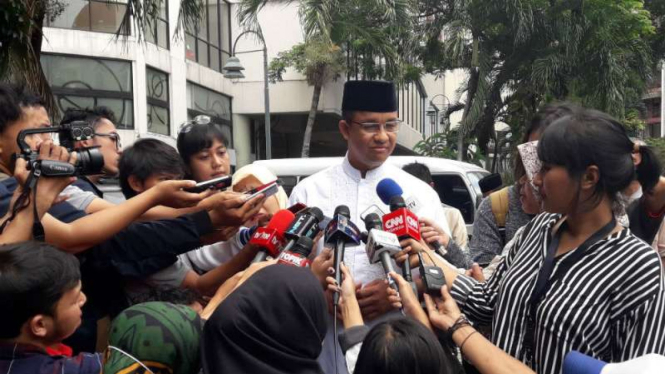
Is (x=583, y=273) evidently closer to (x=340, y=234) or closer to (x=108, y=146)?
(x=340, y=234)

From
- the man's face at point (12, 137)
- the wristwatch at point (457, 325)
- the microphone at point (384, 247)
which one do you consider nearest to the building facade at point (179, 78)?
the man's face at point (12, 137)

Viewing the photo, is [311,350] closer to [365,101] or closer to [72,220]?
[72,220]

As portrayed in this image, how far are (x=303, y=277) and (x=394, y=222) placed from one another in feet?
2.27

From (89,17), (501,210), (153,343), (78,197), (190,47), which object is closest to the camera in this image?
(153,343)

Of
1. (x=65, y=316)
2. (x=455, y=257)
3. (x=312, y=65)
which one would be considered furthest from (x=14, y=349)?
(x=312, y=65)

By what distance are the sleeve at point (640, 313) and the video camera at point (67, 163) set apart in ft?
5.63

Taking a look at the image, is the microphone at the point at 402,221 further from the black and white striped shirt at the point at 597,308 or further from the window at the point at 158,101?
the window at the point at 158,101

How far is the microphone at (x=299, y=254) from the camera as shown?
2.65 metres

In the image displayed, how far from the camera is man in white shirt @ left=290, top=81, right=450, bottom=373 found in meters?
3.54

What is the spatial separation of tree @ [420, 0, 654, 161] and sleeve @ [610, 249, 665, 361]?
62.9ft

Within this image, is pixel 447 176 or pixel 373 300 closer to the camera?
pixel 373 300

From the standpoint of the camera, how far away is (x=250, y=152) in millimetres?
25781

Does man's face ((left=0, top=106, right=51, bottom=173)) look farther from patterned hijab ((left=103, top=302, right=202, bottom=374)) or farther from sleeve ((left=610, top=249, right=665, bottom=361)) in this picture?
sleeve ((left=610, top=249, right=665, bottom=361))

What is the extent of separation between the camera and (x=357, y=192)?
12.0ft
